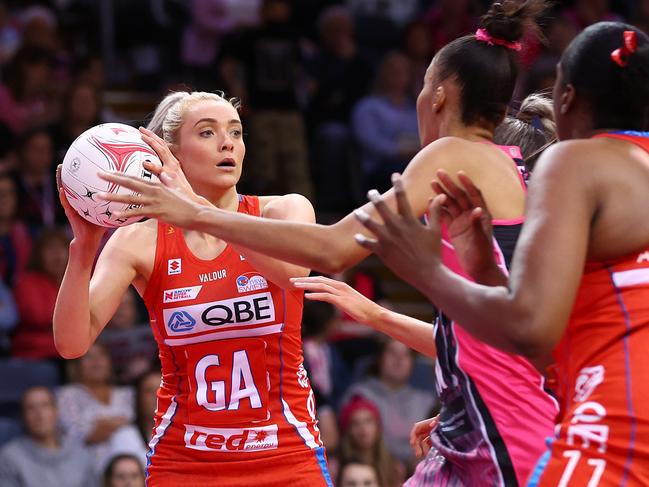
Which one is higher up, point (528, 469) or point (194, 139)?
point (194, 139)

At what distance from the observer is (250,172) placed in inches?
388

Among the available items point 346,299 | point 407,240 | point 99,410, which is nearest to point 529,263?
point 407,240

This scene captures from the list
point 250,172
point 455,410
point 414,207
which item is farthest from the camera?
point 250,172

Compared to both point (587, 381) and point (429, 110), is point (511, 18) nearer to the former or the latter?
point (429, 110)

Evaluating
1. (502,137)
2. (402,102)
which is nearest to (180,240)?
(502,137)

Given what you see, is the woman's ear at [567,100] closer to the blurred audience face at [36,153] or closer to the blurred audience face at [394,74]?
the blurred audience face at [36,153]

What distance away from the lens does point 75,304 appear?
3932 millimetres

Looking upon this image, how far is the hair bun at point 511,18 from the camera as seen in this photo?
3.38 metres

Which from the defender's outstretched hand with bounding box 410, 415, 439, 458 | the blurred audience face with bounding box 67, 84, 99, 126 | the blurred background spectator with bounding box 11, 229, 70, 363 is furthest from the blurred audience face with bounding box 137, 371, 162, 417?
the defender's outstretched hand with bounding box 410, 415, 439, 458

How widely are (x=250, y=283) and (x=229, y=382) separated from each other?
362mm

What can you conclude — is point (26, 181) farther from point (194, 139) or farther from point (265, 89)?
point (194, 139)

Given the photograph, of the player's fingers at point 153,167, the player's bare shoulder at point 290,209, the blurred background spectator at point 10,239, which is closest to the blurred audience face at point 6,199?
the blurred background spectator at point 10,239

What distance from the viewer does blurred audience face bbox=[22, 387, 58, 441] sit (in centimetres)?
673

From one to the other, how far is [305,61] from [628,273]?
27.5 feet
